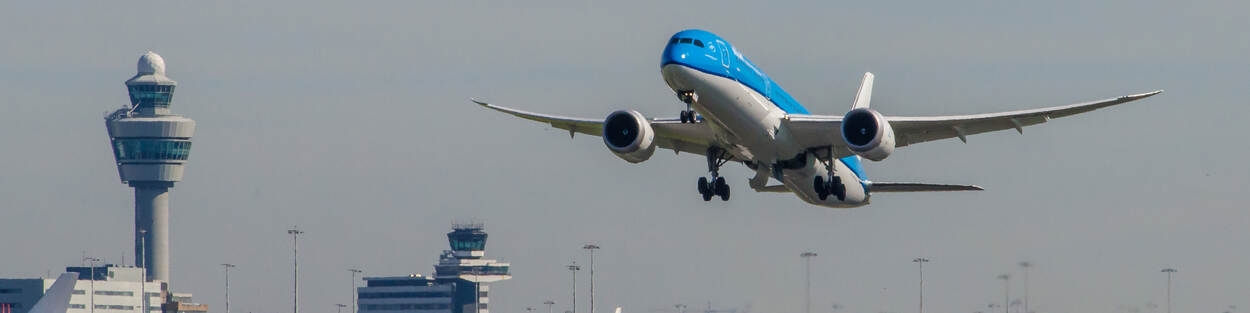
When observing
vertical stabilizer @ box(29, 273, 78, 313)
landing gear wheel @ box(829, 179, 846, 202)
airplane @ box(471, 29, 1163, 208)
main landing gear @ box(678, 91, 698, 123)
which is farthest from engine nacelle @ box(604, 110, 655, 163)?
vertical stabilizer @ box(29, 273, 78, 313)

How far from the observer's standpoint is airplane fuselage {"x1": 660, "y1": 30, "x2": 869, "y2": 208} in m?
68.8

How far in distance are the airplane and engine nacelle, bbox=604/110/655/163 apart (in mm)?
40

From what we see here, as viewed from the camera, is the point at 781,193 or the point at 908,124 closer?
the point at 908,124

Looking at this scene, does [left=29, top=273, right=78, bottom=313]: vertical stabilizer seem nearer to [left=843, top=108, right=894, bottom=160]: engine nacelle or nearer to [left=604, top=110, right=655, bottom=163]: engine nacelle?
[left=604, top=110, right=655, bottom=163]: engine nacelle

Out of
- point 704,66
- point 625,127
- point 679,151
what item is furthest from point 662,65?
point 679,151

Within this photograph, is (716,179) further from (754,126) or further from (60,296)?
(60,296)

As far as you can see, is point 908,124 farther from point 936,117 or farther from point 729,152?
point 729,152

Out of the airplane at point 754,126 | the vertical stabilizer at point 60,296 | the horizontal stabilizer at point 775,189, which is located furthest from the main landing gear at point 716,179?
the vertical stabilizer at point 60,296

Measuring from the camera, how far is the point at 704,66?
68750 millimetres

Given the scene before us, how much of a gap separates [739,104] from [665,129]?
22.4 ft

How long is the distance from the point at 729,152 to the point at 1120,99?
16.2 meters

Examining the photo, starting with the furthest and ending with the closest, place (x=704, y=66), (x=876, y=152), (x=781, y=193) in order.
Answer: (x=781, y=193)
(x=876, y=152)
(x=704, y=66)

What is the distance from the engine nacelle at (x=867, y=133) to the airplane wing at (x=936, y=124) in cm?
122

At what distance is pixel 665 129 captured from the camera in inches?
3036
